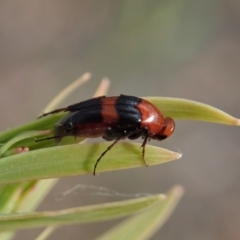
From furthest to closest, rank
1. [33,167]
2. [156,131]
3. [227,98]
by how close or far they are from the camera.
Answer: [227,98]
[156,131]
[33,167]

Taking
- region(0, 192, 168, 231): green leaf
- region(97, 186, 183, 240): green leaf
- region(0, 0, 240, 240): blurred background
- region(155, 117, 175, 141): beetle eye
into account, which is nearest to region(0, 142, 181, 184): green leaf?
region(0, 192, 168, 231): green leaf

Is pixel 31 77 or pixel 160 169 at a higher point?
pixel 31 77

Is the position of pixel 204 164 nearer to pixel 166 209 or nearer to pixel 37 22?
pixel 37 22

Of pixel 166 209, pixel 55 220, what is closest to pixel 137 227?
pixel 166 209

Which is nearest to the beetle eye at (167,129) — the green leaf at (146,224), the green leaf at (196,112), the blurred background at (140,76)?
the green leaf at (146,224)

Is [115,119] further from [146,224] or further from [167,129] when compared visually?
[146,224]

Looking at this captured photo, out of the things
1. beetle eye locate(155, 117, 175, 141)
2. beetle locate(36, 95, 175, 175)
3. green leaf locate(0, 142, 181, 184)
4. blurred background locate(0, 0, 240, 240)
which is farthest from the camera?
blurred background locate(0, 0, 240, 240)

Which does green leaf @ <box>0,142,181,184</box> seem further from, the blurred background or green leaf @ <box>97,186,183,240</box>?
the blurred background
